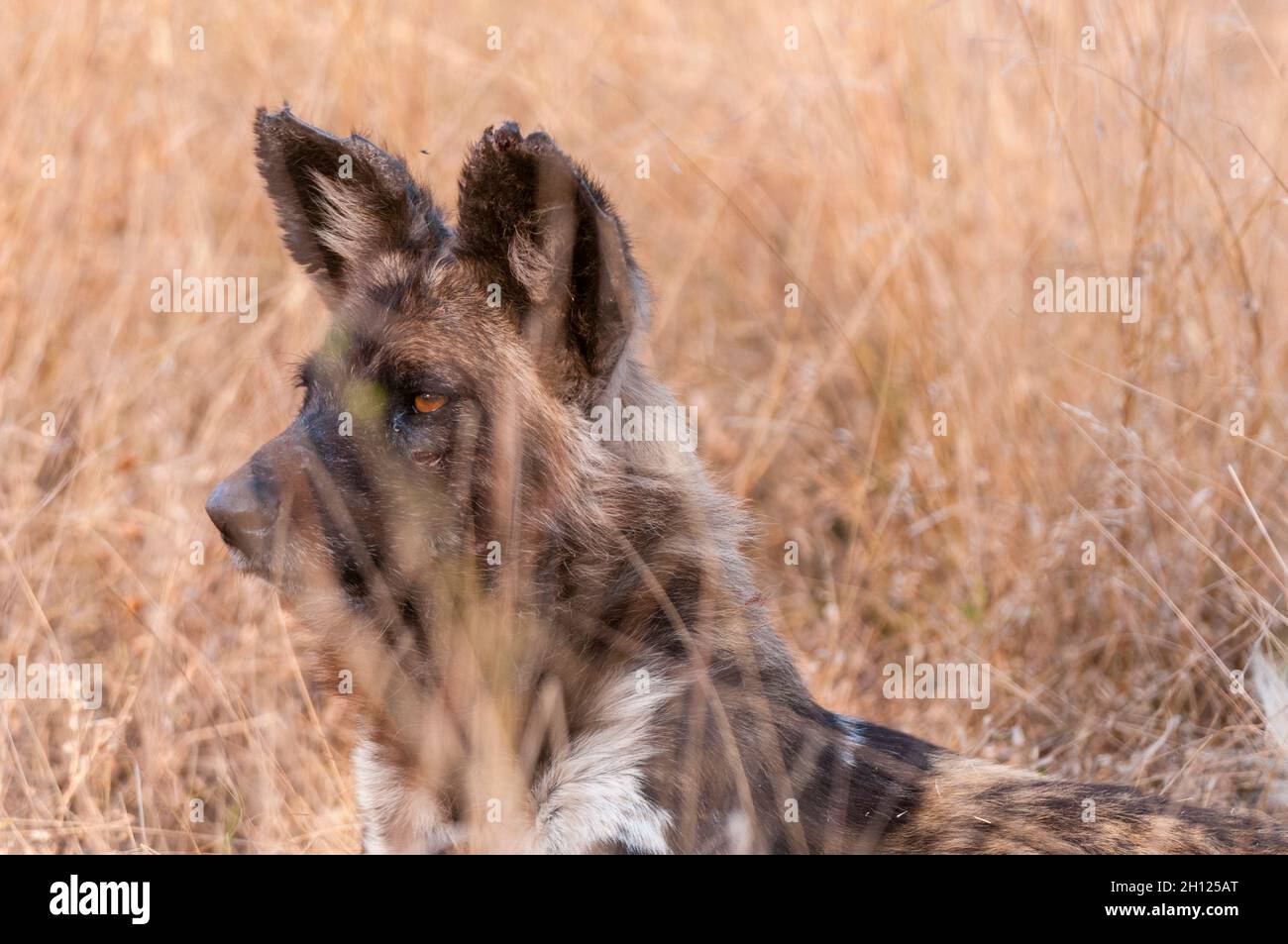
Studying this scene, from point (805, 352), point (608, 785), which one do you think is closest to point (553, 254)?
point (608, 785)

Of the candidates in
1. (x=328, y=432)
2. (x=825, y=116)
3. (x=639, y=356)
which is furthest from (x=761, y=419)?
(x=328, y=432)

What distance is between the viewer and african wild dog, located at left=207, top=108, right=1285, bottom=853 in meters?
3.56

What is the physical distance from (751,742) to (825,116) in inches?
149

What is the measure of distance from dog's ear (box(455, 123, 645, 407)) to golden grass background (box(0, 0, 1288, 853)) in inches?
54.5

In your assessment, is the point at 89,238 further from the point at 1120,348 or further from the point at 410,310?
the point at 1120,348

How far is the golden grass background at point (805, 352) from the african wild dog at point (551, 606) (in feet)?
3.16

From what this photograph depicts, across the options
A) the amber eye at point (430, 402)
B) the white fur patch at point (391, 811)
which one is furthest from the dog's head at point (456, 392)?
the white fur patch at point (391, 811)

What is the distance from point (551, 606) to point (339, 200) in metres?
1.42

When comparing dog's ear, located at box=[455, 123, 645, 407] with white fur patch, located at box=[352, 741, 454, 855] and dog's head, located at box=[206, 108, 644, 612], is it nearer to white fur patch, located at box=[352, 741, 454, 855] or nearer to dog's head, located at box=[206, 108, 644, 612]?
dog's head, located at box=[206, 108, 644, 612]

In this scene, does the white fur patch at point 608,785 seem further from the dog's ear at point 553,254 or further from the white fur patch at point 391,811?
the dog's ear at point 553,254

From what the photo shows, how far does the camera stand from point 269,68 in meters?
7.10

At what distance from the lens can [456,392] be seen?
3.84 metres

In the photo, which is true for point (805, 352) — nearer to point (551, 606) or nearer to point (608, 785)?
point (551, 606)

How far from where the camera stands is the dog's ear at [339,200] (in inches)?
163
